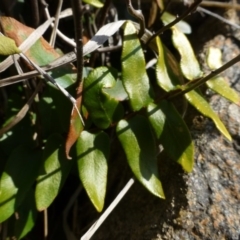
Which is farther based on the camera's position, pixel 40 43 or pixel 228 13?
pixel 228 13

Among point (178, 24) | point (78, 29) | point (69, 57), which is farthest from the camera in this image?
point (178, 24)

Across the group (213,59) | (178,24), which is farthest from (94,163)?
(178,24)

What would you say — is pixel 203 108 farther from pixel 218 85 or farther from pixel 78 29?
pixel 78 29

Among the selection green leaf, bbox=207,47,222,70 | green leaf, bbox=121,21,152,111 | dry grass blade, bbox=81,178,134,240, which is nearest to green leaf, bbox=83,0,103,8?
green leaf, bbox=121,21,152,111

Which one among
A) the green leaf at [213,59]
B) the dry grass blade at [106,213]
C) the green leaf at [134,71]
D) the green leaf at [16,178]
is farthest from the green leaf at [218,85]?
the green leaf at [16,178]

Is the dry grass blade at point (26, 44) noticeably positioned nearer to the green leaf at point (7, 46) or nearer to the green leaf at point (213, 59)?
the green leaf at point (7, 46)

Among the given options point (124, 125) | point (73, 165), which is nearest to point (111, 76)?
point (124, 125)

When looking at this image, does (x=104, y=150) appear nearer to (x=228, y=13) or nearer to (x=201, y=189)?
(x=201, y=189)
